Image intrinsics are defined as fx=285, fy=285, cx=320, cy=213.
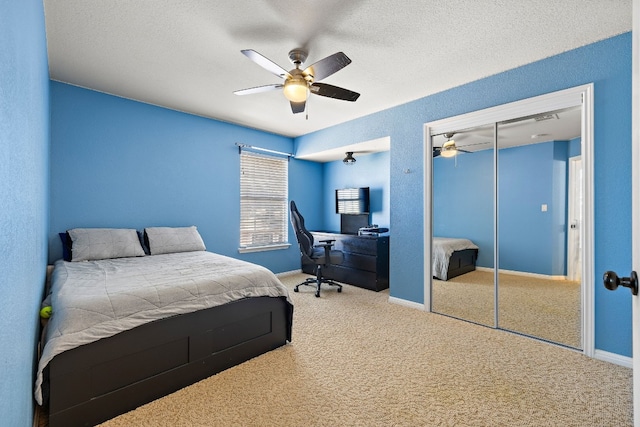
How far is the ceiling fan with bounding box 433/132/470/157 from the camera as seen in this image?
11.1ft

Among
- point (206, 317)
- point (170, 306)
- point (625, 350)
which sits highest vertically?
point (170, 306)

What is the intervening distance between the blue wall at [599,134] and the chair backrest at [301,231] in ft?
4.65

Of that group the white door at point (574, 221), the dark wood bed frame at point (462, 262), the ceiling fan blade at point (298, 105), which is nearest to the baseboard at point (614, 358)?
the white door at point (574, 221)

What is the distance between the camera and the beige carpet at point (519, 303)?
270 cm

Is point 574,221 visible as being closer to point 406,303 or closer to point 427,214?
point 427,214

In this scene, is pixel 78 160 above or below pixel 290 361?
above

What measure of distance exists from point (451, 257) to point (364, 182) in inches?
91.7

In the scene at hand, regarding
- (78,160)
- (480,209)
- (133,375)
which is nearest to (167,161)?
(78,160)

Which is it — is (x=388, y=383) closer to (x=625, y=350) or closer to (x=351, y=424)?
(x=351, y=424)

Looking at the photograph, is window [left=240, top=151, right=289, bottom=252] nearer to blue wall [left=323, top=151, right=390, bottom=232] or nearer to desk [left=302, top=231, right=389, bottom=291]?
blue wall [left=323, top=151, right=390, bottom=232]

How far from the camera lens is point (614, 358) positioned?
228cm

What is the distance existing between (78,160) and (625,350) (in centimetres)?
551

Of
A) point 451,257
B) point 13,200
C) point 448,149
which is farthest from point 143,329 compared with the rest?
point 448,149

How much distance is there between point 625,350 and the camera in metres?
2.23
